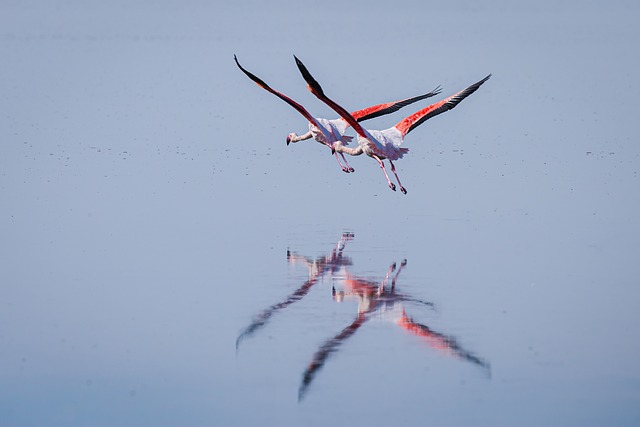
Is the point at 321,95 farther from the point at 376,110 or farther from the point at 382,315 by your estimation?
the point at 382,315

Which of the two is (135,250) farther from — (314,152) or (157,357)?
(314,152)

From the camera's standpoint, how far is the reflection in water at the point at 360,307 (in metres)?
12.7

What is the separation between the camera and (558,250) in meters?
18.1

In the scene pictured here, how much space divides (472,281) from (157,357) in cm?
451

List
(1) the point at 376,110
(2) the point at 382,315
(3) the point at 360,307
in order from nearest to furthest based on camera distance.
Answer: (2) the point at 382,315
(3) the point at 360,307
(1) the point at 376,110

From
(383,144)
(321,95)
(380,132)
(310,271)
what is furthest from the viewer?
(380,132)

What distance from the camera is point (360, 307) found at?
14703mm

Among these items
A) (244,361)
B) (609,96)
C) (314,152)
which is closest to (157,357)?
(244,361)

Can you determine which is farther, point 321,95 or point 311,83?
point 311,83

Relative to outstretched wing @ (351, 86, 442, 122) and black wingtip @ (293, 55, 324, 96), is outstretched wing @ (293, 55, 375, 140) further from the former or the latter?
outstretched wing @ (351, 86, 442, 122)

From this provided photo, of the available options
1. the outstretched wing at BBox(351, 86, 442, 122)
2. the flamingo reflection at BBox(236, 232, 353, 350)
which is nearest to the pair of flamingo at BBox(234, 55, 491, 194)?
the outstretched wing at BBox(351, 86, 442, 122)

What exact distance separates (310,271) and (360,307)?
2.25 metres

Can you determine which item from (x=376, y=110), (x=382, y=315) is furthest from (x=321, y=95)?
(x=382, y=315)

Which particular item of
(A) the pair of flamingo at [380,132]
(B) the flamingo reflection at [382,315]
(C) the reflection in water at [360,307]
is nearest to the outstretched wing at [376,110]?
(A) the pair of flamingo at [380,132]
